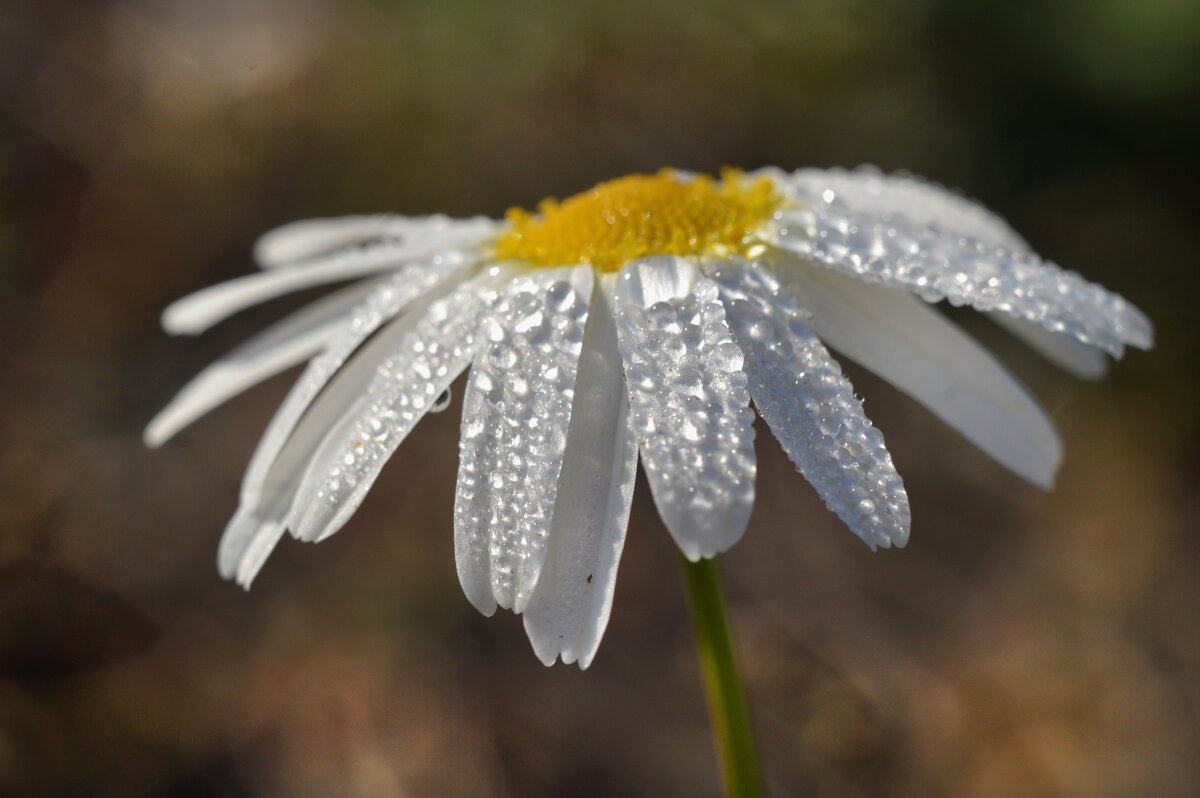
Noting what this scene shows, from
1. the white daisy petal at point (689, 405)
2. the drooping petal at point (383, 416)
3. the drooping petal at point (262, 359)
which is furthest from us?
the drooping petal at point (262, 359)

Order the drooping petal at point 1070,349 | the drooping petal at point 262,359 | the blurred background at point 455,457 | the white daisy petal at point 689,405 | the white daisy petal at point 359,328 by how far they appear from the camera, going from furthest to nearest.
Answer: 1. the blurred background at point 455,457
2. the drooping petal at point 1070,349
3. the drooping petal at point 262,359
4. the white daisy petal at point 359,328
5. the white daisy petal at point 689,405

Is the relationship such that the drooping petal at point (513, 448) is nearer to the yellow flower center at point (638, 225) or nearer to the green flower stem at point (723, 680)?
the yellow flower center at point (638, 225)

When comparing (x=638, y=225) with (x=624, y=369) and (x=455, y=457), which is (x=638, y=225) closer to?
(x=624, y=369)

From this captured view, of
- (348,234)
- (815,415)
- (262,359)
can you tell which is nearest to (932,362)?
(815,415)

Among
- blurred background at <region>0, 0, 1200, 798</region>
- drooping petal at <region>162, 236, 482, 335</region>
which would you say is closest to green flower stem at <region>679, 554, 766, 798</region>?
drooping petal at <region>162, 236, 482, 335</region>

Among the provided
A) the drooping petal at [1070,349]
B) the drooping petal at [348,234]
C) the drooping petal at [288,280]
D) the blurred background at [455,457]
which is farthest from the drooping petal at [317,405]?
the blurred background at [455,457]

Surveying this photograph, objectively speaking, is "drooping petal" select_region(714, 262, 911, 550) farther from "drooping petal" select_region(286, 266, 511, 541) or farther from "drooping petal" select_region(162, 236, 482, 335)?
"drooping petal" select_region(162, 236, 482, 335)

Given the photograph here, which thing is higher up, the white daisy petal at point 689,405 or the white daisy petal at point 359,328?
the white daisy petal at point 359,328

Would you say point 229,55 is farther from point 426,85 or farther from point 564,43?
point 564,43
